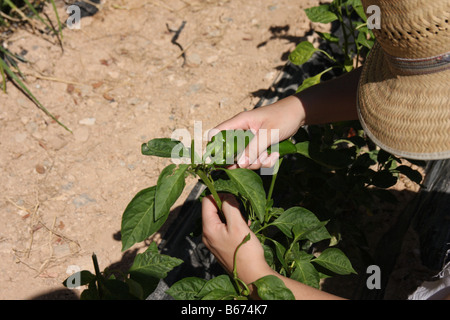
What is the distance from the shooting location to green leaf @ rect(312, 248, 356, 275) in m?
1.30

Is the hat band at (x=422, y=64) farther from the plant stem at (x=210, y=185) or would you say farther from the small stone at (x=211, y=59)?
the small stone at (x=211, y=59)

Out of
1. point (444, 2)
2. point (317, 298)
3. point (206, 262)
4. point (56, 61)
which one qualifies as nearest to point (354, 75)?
point (444, 2)

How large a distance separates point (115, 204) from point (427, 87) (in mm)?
1434

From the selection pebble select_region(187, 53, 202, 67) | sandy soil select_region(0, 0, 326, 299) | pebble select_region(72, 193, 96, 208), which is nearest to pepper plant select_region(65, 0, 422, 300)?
sandy soil select_region(0, 0, 326, 299)

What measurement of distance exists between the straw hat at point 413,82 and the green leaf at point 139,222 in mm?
543

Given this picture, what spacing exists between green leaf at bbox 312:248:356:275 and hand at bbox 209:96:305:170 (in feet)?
0.98

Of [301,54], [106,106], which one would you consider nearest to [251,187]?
[301,54]

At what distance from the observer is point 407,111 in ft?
3.44

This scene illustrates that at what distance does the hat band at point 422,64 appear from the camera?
97cm

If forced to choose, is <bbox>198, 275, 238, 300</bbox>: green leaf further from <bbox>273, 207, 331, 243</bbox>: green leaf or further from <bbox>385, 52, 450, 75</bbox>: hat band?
<bbox>385, 52, 450, 75</bbox>: hat band

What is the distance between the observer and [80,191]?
212 centimetres

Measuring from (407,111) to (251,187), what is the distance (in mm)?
→ 374

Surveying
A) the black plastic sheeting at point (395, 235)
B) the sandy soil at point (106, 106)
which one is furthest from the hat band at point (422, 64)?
the sandy soil at point (106, 106)
